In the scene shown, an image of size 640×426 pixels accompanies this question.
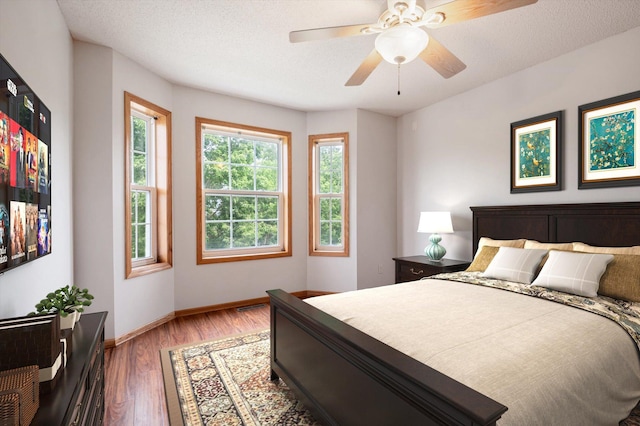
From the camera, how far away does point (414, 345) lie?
4.76ft

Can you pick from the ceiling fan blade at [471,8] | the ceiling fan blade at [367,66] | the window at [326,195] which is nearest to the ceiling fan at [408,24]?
the ceiling fan blade at [471,8]

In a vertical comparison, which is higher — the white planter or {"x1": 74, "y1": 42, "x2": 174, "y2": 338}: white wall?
{"x1": 74, "y1": 42, "x2": 174, "y2": 338}: white wall

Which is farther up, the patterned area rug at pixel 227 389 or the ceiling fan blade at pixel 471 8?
the ceiling fan blade at pixel 471 8

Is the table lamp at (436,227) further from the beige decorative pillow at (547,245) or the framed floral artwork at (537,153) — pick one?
the beige decorative pillow at (547,245)

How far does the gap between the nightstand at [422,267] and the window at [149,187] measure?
271 centimetres

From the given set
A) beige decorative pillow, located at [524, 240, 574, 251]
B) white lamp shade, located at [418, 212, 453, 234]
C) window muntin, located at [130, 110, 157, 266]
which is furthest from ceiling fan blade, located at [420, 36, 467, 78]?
window muntin, located at [130, 110, 157, 266]

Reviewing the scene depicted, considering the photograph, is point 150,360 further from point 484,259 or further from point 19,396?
point 484,259

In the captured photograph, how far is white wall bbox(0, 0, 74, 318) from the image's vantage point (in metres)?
1.48

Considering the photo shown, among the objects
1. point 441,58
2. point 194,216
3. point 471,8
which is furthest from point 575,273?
point 194,216

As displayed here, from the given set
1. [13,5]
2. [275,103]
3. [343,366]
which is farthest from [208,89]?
[343,366]

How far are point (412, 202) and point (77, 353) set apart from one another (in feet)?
13.4

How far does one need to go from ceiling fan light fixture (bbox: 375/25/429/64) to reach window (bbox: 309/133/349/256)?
2739 millimetres

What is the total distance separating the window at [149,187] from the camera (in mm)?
3369

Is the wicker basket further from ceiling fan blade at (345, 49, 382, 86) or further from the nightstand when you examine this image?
the nightstand
